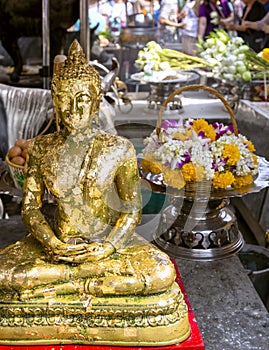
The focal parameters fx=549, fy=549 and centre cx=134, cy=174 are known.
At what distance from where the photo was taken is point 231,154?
5.24ft

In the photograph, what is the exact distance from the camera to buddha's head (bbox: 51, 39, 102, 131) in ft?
3.57

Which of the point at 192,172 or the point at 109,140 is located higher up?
the point at 109,140

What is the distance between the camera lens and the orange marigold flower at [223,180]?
5.09 feet

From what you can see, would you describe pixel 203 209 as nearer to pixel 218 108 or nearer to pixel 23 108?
pixel 23 108

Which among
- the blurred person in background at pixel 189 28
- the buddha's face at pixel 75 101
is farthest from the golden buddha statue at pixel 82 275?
the blurred person in background at pixel 189 28

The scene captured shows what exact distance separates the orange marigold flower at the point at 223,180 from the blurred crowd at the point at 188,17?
2466mm

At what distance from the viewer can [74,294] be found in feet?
3.62

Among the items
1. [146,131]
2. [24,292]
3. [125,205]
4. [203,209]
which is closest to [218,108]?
[146,131]

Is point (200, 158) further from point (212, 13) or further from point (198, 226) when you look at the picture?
point (212, 13)

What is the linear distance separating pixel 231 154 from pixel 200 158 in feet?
0.32

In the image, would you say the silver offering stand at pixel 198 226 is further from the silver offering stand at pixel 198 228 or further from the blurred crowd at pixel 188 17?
the blurred crowd at pixel 188 17

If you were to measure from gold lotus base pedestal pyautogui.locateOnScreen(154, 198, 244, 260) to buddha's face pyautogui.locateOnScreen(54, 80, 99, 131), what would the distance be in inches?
23.3

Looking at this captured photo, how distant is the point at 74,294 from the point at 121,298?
0.31 feet

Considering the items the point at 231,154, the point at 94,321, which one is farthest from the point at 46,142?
the point at 231,154
